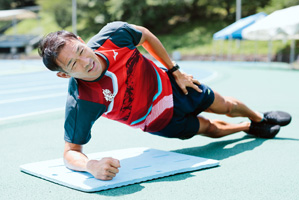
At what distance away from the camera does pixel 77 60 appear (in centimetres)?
273

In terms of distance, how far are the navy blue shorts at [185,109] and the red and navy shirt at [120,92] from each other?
8 cm

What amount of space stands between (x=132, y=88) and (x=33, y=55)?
37.6 metres

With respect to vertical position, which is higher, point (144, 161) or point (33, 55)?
point (144, 161)

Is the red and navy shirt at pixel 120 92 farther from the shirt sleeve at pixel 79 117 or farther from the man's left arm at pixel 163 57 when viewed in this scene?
the man's left arm at pixel 163 57

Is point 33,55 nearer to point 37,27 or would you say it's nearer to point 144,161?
point 37,27

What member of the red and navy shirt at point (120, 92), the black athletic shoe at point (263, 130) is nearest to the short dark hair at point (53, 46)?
the red and navy shirt at point (120, 92)

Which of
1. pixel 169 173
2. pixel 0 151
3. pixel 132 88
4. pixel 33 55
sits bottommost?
pixel 33 55

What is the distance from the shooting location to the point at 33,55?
39031 millimetres

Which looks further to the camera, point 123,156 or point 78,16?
point 78,16

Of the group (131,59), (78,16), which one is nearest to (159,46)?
(131,59)

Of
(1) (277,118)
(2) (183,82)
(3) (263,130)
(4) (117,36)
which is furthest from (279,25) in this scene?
(4) (117,36)

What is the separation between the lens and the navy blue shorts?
365cm

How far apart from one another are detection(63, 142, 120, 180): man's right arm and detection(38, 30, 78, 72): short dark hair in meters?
0.64

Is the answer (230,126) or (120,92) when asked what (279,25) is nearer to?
(230,126)
